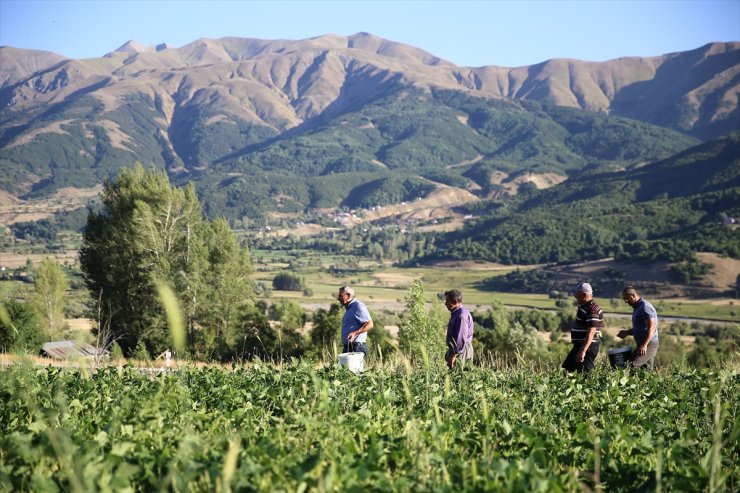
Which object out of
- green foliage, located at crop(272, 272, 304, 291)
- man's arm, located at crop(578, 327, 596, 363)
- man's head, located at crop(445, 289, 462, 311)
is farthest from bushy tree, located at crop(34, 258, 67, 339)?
green foliage, located at crop(272, 272, 304, 291)

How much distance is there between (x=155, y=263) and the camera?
3334cm

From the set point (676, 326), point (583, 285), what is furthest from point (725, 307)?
point (583, 285)

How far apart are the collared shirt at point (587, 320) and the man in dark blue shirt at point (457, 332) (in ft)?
5.46

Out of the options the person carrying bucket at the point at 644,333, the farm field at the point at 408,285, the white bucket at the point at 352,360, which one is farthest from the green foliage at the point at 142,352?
the farm field at the point at 408,285

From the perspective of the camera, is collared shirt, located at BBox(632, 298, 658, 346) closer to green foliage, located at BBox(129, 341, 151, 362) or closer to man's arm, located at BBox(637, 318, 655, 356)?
man's arm, located at BBox(637, 318, 655, 356)

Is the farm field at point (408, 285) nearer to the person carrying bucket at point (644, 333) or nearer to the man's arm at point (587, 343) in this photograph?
the person carrying bucket at point (644, 333)

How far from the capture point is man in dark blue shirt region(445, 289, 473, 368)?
35.2 feet

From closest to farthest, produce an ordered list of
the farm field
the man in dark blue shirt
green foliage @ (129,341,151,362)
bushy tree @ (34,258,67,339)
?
green foliage @ (129,341,151,362) → the man in dark blue shirt → bushy tree @ (34,258,67,339) → the farm field

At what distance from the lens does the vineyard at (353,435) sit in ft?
13.5

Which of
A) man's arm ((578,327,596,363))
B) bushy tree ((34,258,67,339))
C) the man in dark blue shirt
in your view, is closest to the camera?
man's arm ((578,327,596,363))

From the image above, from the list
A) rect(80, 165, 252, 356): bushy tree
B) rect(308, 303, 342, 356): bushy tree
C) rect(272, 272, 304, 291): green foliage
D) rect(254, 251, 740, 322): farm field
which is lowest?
rect(254, 251, 740, 322): farm field

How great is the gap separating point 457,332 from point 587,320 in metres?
2.05

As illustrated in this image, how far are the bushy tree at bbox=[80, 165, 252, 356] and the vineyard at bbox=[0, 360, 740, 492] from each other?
26173 millimetres

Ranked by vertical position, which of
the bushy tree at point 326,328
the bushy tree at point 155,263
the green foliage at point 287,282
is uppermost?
the bushy tree at point 155,263
